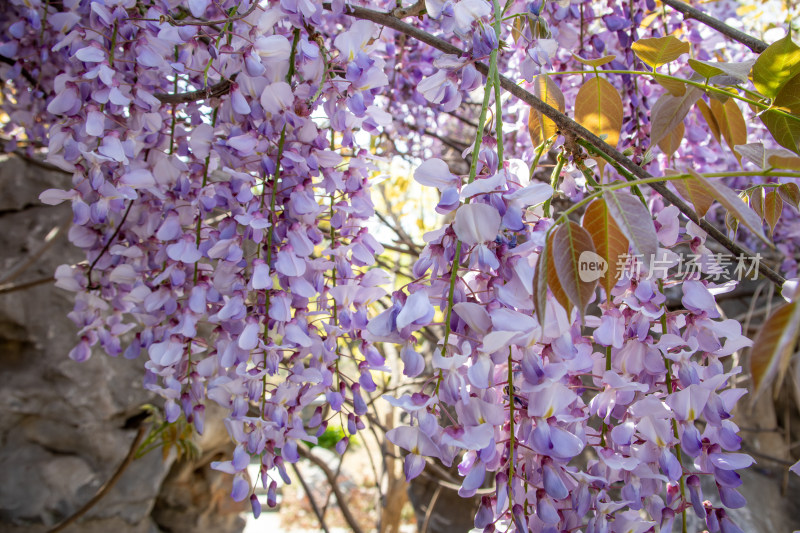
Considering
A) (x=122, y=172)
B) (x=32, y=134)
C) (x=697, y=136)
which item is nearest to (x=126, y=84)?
(x=122, y=172)

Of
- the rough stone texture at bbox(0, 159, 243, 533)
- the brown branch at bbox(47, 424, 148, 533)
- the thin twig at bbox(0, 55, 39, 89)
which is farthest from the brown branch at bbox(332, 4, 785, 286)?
the rough stone texture at bbox(0, 159, 243, 533)

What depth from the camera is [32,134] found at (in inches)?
59.7

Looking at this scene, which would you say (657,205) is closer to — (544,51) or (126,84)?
(544,51)

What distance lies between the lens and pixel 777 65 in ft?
1.99

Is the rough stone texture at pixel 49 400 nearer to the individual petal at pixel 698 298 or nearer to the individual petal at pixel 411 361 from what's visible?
the individual petal at pixel 411 361

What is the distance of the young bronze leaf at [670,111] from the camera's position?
2.08ft

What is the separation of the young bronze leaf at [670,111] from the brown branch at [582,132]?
4cm

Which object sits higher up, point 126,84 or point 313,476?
point 126,84

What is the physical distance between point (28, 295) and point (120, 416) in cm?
49

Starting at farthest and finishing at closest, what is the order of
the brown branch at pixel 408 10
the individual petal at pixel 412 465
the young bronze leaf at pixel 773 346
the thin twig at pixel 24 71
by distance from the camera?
the thin twig at pixel 24 71, the brown branch at pixel 408 10, the individual petal at pixel 412 465, the young bronze leaf at pixel 773 346

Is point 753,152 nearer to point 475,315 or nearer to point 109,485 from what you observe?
point 475,315

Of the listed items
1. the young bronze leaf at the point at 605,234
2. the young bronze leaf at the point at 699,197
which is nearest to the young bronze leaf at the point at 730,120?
the young bronze leaf at the point at 699,197

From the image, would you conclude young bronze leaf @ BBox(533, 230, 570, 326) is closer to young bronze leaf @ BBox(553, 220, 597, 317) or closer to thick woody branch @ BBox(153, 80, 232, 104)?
young bronze leaf @ BBox(553, 220, 597, 317)

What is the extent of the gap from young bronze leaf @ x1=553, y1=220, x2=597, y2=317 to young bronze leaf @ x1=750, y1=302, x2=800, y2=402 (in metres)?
0.13
